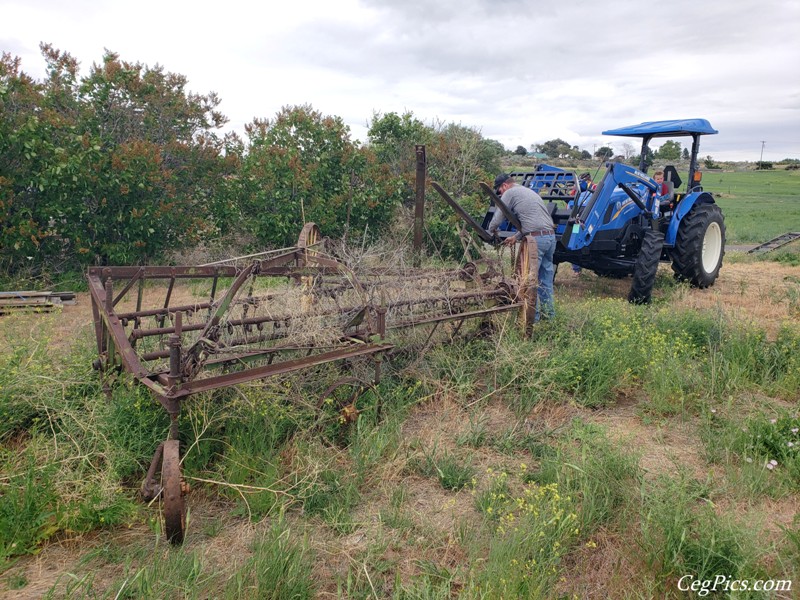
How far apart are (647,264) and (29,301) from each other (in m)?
7.82

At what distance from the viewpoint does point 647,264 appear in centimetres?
746

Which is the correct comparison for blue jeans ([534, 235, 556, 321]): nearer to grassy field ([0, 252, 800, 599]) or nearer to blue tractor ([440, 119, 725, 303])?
blue tractor ([440, 119, 725, 303])

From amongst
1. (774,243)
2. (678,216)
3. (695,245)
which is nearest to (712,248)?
(695,245)

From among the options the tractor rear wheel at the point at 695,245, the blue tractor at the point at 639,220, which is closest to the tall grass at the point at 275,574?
the blue tractor at the point at 639,220

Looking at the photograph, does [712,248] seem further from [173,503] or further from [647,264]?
[173,503]

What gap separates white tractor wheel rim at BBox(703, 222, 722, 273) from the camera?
9.27m

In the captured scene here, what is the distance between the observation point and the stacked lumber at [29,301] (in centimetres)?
669

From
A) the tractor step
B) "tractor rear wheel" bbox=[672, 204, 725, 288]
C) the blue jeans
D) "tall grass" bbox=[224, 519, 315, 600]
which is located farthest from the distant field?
"tall grass" bbox=[224, 519, 315, 600]

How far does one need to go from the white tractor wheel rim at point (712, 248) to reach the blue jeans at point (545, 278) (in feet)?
13.1

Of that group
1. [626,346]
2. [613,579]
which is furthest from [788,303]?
[613,579]

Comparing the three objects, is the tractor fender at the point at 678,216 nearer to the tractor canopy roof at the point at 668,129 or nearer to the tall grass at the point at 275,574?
the tractor canopy roof at the point at 668,129

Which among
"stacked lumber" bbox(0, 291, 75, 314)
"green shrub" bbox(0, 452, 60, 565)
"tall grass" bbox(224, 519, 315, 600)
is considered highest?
"stacked lumber" bbox(0, 291, 75, 314)

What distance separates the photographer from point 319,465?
3.56 metres

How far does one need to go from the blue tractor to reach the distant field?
2.57 meters
